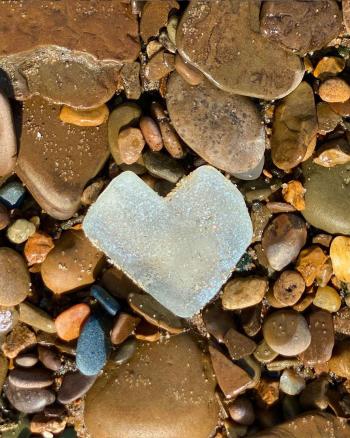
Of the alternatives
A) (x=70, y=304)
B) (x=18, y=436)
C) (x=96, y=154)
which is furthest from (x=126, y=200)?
(x=18, y=436)

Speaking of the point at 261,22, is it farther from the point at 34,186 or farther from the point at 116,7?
the point at 34,186

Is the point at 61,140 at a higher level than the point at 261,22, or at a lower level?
lower

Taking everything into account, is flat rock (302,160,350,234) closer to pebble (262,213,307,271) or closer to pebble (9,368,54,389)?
pebble (262,213,307,271)

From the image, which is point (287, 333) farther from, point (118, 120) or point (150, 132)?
point (118, 120)

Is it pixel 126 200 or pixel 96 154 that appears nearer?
pixel 126 200

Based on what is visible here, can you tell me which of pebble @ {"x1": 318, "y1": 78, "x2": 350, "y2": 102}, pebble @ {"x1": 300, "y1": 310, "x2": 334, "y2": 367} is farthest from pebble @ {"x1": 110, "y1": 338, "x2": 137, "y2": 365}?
pebble @ {"x1": 318, "y1": 78, "x2": 350, "y2": 102}

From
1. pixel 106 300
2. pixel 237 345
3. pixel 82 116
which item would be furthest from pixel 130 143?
pixel 237 345
